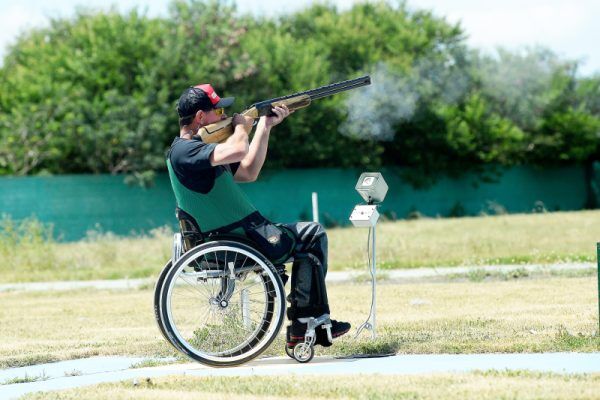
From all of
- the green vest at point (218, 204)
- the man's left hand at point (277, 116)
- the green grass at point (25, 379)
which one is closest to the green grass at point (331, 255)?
the man's left hand at point (277, 116)

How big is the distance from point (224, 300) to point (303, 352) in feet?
2.02

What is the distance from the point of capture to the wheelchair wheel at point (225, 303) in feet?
23.6

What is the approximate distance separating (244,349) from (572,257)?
36.0 feet

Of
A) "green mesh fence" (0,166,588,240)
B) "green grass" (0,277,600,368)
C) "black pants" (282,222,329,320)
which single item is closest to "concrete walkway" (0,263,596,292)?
"green grass" (0,277,600,368)

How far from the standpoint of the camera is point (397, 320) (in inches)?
400

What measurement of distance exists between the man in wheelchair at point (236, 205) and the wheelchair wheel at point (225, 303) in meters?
0.15

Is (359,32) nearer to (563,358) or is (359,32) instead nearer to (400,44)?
(400,44)

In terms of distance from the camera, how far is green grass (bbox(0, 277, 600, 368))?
26.2 feet

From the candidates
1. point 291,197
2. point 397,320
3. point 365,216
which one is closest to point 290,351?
point 365,216

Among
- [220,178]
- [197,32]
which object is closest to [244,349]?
[220,178]

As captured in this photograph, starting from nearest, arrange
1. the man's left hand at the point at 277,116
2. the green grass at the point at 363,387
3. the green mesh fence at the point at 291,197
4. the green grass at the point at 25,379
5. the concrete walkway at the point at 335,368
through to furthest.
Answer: the green grass at the point at 363,387 < the concrete walkway at the point at 335,368 < the green grass at the point at 25,379 < the man's left hand at the point at 277,116 < the green mesh fence at the point at 291,197

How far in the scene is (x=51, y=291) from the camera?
629 inches

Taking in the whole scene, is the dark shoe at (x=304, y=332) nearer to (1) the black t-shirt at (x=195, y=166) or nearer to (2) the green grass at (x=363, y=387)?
(2) the green grass at (x=363, y=387)

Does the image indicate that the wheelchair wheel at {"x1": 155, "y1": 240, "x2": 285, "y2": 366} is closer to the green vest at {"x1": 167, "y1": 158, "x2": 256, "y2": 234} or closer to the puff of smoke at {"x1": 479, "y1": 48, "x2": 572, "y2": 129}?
the green vest at {"x1": 167, "y1": 158, "x2": 256, "y2": 234}
